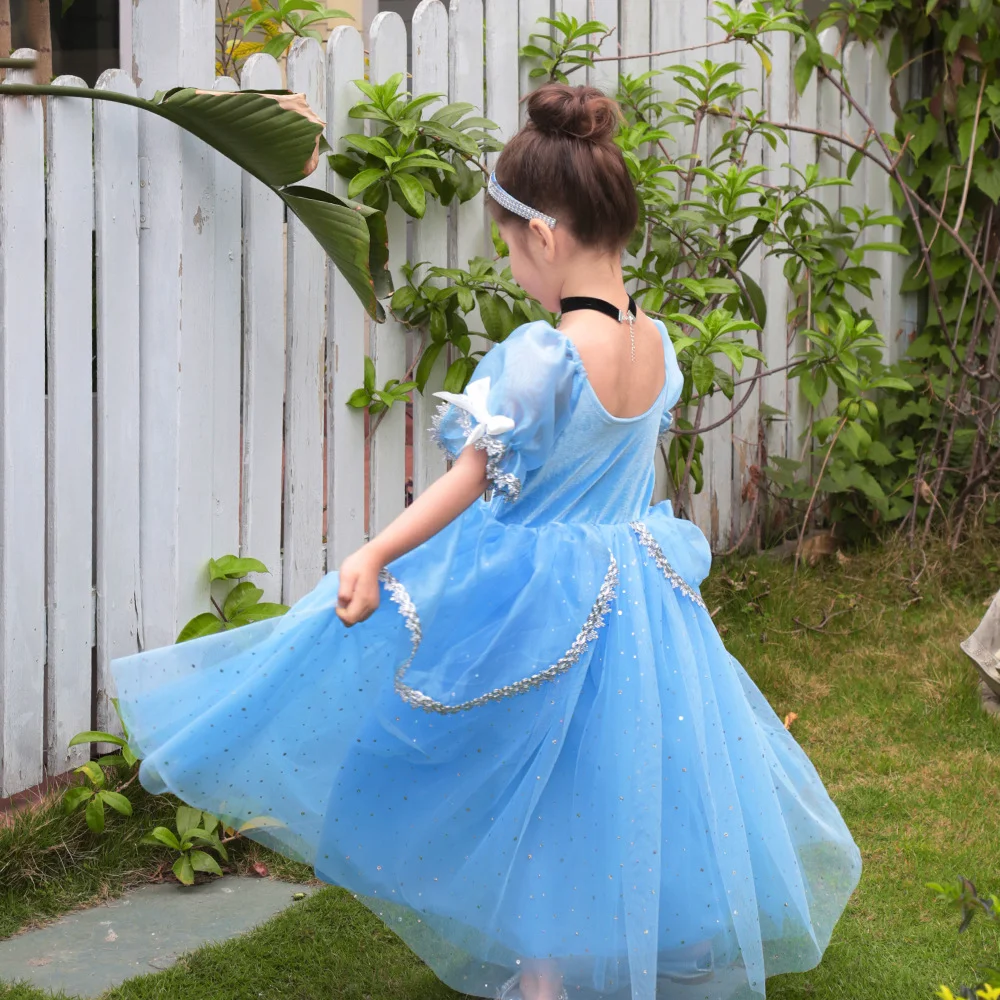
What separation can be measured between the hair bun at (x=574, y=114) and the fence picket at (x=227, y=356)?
114 centimetres

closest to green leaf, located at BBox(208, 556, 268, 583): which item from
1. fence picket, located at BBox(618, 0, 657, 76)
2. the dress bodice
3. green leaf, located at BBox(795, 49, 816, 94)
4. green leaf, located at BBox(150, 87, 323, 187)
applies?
green leaf, located at BBox(150, 87, 323, 187)

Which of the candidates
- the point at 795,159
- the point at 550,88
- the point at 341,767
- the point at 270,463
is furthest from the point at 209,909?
the point at 795,159

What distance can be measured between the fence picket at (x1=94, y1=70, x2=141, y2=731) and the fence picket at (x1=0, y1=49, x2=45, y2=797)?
0.46 ft

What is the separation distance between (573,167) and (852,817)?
71.6 inches

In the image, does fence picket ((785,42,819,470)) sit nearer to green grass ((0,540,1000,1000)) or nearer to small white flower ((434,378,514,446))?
green grass ((0,540,1000,1000))

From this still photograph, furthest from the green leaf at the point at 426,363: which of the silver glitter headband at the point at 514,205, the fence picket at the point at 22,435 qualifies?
the silver glitter headband at the point at 514,205

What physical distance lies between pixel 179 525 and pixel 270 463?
0.32m

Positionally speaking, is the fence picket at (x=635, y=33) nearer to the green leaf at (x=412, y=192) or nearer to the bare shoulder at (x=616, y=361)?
the green leaf at (x=412, y=192)

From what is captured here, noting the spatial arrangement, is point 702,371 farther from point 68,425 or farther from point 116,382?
point 68,425

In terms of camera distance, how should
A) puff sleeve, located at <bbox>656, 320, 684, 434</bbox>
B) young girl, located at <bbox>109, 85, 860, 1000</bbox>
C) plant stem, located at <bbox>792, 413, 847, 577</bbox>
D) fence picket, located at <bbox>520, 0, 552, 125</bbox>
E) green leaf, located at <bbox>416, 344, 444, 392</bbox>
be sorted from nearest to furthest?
1. young girl, located at <bbox>109, 85, 860, 1000</bbox>
2. puff sleeve, located at <bbox>656, 320, 684, 434</bbox>
3. green leaf, located at <bbox>416, 344, 444, 392</bbox>
4. fence picket, located at <bbox>520, 0, 552, 125</bbox>
5. plant stem, located at <bbox>792, 413, 847, 577</bbox>

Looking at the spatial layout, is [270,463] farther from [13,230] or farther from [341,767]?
[341,767]

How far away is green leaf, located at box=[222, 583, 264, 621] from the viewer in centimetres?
317

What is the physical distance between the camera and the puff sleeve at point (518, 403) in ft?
6.46

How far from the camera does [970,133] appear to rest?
5.04 meters
